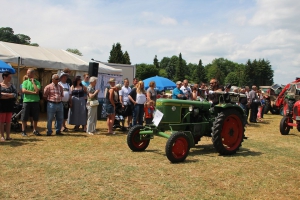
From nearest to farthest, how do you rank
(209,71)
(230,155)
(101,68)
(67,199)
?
(67,199)
(230,155)
(101,68)
(209,71)

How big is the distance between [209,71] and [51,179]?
406ft

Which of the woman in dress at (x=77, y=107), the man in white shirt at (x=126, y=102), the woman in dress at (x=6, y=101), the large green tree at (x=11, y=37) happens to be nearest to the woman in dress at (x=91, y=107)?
the woman in dress at (x=77, y=107)

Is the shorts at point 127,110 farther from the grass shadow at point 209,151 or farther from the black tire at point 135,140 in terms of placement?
the black tire at point 135,140

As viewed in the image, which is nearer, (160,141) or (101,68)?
(160,141)

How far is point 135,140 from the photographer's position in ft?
21.4

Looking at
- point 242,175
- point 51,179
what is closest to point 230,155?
point 242,175

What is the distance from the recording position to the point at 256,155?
6.66 m

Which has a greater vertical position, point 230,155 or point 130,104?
point 130,104

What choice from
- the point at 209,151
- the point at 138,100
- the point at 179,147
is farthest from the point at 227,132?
the point at 138,100

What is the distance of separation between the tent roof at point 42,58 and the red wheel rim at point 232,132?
8204mm

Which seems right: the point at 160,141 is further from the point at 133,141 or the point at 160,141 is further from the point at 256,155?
the point at 256,155

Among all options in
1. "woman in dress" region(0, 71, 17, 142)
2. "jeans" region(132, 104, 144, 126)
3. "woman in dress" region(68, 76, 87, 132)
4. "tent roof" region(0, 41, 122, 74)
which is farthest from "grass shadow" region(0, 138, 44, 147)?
"tent roof" region(0, 41, 122, 74)

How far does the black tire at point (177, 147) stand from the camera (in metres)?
5.53

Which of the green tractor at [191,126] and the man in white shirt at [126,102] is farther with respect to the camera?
the man in white shirt at [126,102]
